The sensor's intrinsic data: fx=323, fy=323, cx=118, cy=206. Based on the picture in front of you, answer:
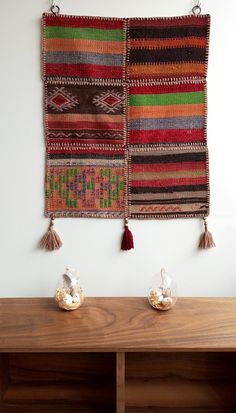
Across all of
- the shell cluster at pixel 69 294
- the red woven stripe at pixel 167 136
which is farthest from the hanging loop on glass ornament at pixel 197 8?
the shell cluster at pixel 69 294

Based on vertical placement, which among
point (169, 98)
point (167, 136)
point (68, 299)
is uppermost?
point (169, 98)

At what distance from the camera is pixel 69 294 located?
1.15 meters

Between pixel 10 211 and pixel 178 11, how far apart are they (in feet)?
3.47

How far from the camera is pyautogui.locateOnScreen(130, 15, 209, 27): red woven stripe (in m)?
1.28

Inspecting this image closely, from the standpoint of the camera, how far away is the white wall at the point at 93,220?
1.29 m

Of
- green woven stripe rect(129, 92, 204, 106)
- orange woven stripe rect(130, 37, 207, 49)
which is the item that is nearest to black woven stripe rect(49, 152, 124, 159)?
green woven stripe rect(129, 92, 204, 106)

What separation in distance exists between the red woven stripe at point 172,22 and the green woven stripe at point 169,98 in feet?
0.89

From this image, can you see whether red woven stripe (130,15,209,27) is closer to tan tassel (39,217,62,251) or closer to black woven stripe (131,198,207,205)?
black woven stripe (131,198,207,205)

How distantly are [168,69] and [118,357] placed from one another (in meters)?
1.08

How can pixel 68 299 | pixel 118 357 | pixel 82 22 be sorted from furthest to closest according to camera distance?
pixel 82 22 < pixel 68 299 < pixel 118 357

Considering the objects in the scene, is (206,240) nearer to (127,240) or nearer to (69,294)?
(127,240)

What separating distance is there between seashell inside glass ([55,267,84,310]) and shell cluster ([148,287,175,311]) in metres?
0.25

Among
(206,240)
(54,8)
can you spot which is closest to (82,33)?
(54,8)

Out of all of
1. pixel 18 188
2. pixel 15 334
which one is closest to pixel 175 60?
pixel 18 188
